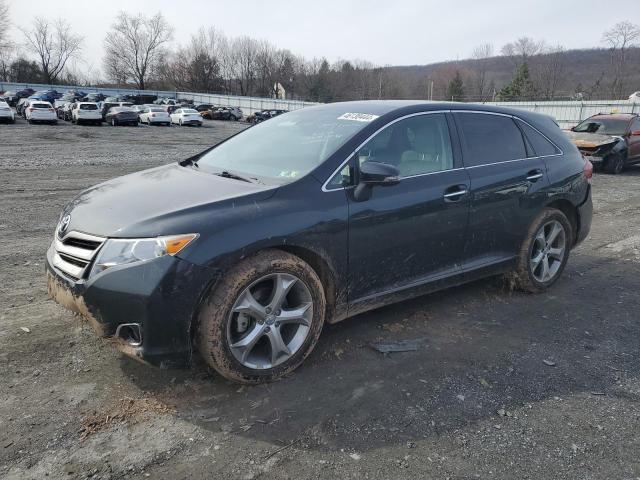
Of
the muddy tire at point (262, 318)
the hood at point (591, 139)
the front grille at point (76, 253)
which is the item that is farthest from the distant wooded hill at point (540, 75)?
the front grille at point (76, 253)

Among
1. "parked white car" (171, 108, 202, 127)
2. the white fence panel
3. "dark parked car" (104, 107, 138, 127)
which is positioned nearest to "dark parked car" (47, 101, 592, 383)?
the white fence panel

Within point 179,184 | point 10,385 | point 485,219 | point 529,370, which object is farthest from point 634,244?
point 10,385

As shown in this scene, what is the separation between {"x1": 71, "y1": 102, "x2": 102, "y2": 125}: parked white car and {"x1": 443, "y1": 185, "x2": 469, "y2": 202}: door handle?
1284 inches

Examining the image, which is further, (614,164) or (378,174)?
(614,164)

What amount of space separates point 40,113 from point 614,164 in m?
30.0

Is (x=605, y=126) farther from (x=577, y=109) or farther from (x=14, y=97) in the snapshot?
(x=14, y=97)

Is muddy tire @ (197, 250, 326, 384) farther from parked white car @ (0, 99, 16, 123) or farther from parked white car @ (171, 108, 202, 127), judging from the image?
parked white car @ (171, 108, 202, 127)

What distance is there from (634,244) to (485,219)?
12.5 feet

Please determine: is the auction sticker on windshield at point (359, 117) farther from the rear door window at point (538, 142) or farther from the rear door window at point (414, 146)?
the rear door window at point (538, 142)

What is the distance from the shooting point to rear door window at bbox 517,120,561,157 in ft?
15.5

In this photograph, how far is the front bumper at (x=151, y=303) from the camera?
2697 millimetres

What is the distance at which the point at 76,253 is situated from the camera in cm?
295

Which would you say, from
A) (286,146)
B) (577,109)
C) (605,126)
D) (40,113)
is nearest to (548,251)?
(286,146)

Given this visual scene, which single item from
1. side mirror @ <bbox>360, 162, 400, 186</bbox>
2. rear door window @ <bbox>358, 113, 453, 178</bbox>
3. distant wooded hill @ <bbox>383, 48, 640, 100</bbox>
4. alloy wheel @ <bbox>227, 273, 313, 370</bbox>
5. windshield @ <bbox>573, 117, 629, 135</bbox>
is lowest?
alloy wheel @ <bbox>227, 273, 313, 370</bbox>
